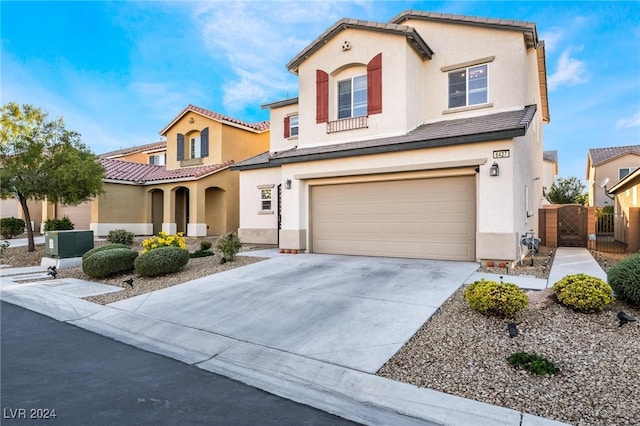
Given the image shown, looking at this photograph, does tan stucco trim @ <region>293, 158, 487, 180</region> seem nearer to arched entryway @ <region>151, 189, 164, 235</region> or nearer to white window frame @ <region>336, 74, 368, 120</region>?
white window frame @ <region>336, 74, 368, 120</region>

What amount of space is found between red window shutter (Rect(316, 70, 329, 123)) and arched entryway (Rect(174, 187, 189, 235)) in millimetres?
12410

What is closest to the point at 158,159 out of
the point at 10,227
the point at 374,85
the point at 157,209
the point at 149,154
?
the point at 149,154

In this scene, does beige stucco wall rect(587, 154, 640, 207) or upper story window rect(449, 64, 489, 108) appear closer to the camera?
upper story window rect(449, 64, 489, 108)

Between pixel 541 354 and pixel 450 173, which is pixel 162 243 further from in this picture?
pixel 541 354

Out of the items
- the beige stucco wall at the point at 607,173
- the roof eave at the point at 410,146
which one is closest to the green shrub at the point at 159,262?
the roof eave at the point at 410,146

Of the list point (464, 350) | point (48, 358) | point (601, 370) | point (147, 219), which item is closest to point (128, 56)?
point (147, 219)

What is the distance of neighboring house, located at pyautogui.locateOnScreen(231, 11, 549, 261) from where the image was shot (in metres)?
9.90

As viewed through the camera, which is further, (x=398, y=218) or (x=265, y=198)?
(x=265, y=198)

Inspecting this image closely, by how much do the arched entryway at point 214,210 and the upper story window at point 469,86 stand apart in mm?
13612

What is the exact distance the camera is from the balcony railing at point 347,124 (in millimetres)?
12844

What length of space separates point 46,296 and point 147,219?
47.2 ft

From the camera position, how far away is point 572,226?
48.8 feet

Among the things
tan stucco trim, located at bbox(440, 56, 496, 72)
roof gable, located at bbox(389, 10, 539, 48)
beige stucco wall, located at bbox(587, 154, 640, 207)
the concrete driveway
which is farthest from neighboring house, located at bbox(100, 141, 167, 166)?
beige stucco wall, located at bbox(587, 154, 640, 207)

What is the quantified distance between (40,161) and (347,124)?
12.6 metres
